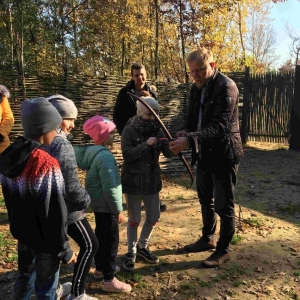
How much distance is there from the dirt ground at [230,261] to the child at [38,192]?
3.16 feet

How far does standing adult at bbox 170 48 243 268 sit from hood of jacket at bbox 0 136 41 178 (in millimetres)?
1360

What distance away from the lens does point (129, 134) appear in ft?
10.0

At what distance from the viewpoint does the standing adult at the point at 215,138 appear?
3.06 meters

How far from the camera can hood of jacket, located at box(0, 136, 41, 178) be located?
1.89 m

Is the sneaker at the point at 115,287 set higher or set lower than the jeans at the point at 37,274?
lower

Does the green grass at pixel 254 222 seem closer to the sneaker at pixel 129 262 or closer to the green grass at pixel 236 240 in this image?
the green grass at pixel 236 240

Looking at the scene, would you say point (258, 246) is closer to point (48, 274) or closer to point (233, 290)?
point (233, 290)

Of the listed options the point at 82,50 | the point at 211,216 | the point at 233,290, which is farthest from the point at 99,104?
the point at 82,50

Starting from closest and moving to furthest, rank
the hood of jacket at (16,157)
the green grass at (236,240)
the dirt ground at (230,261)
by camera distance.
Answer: the hood of jacket at (16,157)
the dirt ground at (230,261)
the green grass at (236,240)

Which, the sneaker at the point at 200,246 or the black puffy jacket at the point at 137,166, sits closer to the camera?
the black puffy jacket at the point at 137,166

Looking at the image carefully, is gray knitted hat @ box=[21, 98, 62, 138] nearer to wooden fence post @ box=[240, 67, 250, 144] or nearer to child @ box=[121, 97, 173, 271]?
child @ box=[121, 97, 173, 271]

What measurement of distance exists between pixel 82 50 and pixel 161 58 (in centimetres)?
588

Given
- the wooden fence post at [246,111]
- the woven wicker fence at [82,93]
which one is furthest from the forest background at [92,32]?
the wooden fence post at [246,111]

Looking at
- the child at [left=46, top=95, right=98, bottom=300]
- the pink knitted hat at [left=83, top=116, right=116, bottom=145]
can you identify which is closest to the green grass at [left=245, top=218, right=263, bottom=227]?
the child at [left=46, top=95, right=98, bottom=300]
